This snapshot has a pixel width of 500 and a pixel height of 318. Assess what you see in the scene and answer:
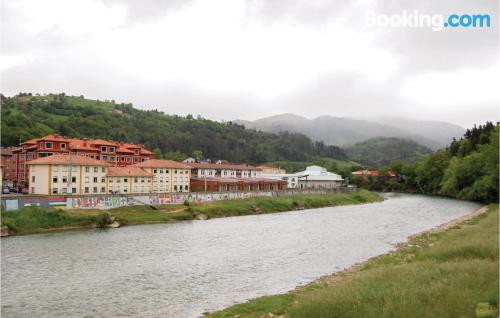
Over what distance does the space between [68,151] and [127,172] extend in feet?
62.6

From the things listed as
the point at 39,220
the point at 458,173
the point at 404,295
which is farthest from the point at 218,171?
the point at 404,295

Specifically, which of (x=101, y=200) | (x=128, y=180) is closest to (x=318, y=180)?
(x=128, y=180)

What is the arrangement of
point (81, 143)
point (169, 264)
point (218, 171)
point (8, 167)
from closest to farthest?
point (169, 264) → point (81, 143) → point (8, 167) → point (218, 171)

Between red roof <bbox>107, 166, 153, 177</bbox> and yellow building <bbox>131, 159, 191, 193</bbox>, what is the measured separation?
9.22ft

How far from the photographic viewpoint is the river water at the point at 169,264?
24.9m

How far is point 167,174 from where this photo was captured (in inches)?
3568

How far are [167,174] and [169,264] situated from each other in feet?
187

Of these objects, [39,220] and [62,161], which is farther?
[62,161]

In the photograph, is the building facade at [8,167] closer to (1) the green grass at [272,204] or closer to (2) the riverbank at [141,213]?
(2) the riverbank at [141,213]

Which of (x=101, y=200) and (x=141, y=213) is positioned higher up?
(x=101, y=200)

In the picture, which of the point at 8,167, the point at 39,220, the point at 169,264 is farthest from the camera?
the point at 8,167

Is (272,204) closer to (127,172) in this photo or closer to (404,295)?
(127,172)

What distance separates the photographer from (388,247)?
138 ft

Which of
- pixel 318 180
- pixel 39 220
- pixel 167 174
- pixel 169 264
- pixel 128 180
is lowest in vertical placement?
pixel 169 264
